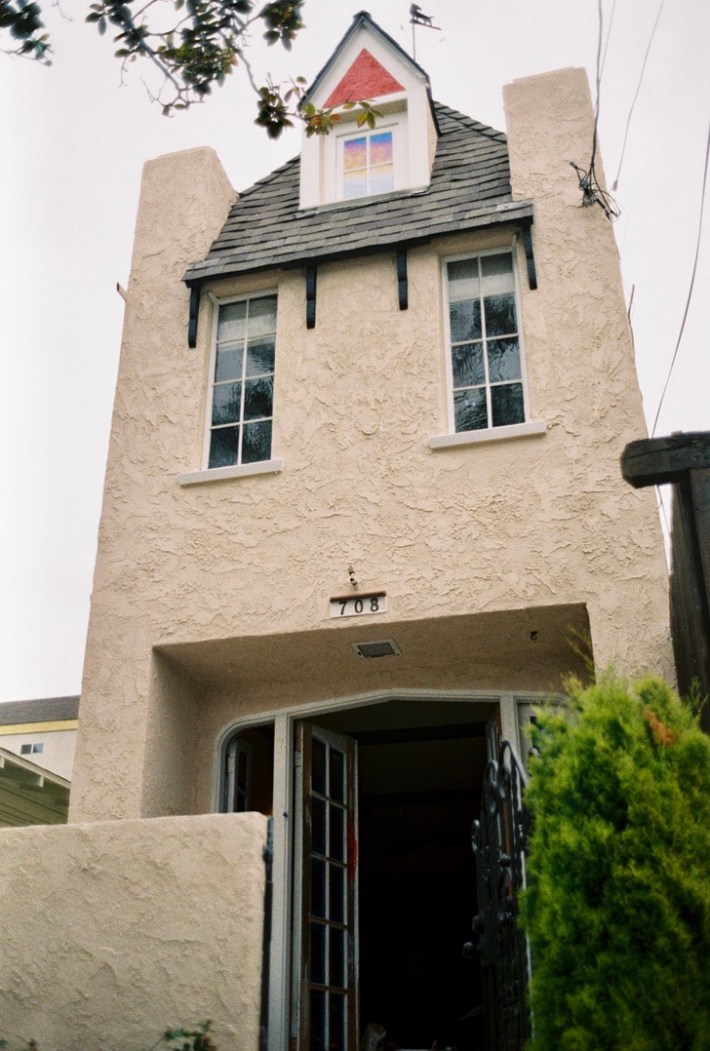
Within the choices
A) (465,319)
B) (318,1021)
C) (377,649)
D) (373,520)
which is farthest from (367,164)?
(318,1021)

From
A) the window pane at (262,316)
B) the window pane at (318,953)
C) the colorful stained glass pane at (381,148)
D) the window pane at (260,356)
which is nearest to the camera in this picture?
the window pane at (318,953)

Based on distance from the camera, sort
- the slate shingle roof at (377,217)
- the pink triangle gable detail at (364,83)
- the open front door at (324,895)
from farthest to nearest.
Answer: the pink triangle gable detail at (364,83) < the slate shingle roof at (377,217) < the open front door at (324,895)

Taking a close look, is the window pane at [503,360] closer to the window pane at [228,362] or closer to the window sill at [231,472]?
the window sill at [231,472]

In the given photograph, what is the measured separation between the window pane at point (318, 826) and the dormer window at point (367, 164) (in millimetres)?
5463

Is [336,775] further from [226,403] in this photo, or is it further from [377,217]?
[377,217]

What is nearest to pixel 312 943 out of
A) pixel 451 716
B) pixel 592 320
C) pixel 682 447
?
pixel 451 716

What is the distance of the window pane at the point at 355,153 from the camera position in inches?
387

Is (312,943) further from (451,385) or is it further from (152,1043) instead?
(451,385)

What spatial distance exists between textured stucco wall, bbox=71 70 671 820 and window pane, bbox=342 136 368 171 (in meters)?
1.46

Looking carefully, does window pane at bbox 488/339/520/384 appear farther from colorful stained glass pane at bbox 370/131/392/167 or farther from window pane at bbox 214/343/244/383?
colorful stained glass pane at bbox 370/131/392/167

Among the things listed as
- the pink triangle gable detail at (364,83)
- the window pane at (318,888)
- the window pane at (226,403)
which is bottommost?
the window pane at (318,888)

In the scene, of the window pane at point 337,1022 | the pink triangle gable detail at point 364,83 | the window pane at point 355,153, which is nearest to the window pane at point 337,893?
the window pane at point 337,1022

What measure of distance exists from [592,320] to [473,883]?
8.71 meters

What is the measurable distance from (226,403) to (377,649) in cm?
260
